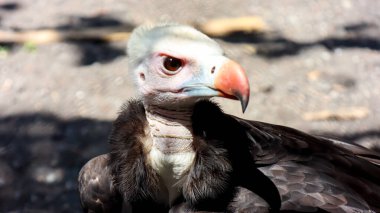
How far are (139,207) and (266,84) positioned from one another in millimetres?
2411

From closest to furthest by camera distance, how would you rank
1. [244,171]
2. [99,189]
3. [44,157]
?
1. [244,171]
2. [99,189]
3. [44,157]

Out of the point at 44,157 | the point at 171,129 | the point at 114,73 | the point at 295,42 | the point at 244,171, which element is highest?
the point at 295,42

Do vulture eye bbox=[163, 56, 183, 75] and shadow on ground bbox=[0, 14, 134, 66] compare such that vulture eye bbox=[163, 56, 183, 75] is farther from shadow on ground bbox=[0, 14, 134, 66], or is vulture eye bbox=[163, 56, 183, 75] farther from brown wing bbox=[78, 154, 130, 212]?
shadow on ground bbox=[0, 14, 134, 66]

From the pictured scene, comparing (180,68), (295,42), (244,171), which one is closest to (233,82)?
(180,68)

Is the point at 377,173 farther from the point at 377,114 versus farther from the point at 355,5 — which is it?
the point at 355,5

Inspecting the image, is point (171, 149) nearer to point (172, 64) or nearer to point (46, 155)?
point (172, 64)

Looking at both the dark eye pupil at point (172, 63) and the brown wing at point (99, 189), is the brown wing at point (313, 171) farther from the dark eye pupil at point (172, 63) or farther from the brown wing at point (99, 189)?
the brown wing at point (99, 189)

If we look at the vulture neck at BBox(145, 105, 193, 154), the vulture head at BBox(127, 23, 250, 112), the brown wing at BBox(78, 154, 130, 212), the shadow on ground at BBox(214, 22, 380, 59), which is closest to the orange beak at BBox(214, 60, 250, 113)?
the vulture head at BBox(127, 23, 250, 112)

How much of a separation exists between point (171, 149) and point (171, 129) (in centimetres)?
11

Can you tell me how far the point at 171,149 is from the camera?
3162 mm

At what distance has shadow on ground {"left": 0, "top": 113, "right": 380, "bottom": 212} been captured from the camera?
4.57 metres

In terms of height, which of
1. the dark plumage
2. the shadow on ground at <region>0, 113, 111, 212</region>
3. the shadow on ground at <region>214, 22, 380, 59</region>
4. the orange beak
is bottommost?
the shadow on ground at <region>0, 113, 111, 212</region>

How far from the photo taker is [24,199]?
→ 4.57m

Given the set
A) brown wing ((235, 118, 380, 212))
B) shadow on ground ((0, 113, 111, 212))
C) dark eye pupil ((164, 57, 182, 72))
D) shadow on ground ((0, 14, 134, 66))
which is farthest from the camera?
shadow on ground ((0, 14, 134, 66))
